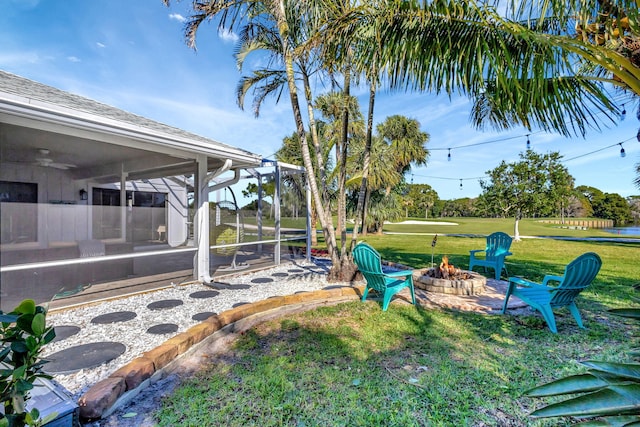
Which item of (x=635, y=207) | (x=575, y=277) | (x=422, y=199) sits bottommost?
(x=575, y=277)

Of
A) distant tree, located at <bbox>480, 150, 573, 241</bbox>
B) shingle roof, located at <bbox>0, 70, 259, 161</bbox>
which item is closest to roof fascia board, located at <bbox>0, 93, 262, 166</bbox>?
shingle roof, located at <bbox>0, 70, 259, 161</bbox>

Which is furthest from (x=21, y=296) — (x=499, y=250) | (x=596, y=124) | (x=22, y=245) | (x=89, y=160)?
(x=499, y=250)

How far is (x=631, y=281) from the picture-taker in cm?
669

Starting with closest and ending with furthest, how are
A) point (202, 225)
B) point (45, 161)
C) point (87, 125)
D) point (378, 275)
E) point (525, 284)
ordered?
point (87, 125), point (525, 284), point (45, 161), point (378, 275), point (202, 225)

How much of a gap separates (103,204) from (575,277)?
7.16 meters

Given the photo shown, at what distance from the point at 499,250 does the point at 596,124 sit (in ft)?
13.8

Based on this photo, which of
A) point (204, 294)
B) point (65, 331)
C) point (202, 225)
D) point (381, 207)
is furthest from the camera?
point (381, 207)

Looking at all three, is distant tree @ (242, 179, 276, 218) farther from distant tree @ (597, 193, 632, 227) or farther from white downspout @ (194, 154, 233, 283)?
distant tree @ (597, 193, 632, 227)

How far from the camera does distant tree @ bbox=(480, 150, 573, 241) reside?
14.2 m

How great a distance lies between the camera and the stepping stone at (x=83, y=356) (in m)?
2.83

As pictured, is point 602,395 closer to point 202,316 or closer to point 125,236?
point 202,316

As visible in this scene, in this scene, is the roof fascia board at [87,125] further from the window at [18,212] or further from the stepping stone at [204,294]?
the stepping stone at [204,294]

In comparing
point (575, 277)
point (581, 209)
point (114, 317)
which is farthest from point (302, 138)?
point (581, 209)

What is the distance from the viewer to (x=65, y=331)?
3.67 m
